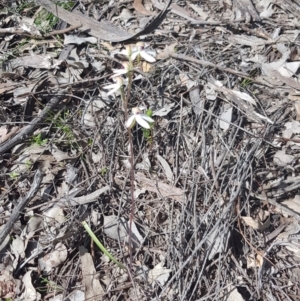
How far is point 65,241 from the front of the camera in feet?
7.73

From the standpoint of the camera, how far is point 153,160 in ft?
8.50

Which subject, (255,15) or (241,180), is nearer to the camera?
(241,180)

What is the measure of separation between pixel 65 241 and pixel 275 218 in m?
0.99

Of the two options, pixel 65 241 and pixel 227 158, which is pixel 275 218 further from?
pixel 65 241

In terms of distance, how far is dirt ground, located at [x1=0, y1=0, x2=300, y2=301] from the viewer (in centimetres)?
229

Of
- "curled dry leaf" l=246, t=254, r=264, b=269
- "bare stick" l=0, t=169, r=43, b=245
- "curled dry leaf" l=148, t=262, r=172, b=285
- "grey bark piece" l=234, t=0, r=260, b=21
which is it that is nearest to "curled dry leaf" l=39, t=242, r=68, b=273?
"bare stick" l=0, t=169, r=43, b=245

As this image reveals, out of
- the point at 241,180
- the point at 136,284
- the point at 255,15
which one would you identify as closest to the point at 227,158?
the point at 241,180

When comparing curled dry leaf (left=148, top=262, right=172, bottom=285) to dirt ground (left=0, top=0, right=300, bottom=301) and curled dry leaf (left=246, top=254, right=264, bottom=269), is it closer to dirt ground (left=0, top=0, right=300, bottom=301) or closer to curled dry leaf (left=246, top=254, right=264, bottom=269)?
dirt ground (left=0, top=0, right=300, bottom=301)

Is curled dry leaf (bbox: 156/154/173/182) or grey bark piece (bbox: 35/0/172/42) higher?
grey bark piece (bbox: 35/0/172/42)

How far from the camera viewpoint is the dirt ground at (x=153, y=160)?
229 cm

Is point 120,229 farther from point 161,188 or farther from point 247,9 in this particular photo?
point 247,9

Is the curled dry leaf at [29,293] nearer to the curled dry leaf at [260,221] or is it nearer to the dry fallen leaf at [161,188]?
the dry fallen leaf at [161,188]

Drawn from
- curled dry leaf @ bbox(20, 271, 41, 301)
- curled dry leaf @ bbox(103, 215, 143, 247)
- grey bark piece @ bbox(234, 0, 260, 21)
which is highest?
grey bark piece @ bbox(234, 0, 260, 21)

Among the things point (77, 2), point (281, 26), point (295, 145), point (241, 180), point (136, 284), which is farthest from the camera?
point (77, 2)
